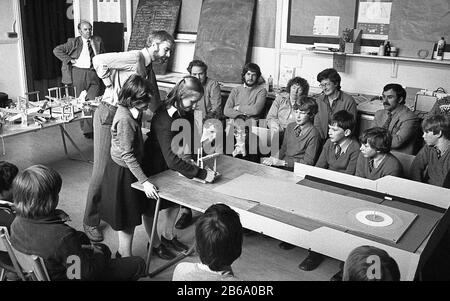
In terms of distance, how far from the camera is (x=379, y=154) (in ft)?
10.2

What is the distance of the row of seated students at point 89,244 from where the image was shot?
5.05 ft

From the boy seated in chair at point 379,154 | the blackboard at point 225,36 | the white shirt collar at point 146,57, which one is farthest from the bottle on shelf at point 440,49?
the white shirt collar at point 146,57

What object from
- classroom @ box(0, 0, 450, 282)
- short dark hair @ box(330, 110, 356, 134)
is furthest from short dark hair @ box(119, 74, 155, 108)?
short dark hair @ box(330, 110, 356, 134)

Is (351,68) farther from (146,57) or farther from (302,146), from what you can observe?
(146,57)

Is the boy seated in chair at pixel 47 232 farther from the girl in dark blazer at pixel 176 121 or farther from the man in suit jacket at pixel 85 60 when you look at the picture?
the man in suit jacket at pixel 85 60

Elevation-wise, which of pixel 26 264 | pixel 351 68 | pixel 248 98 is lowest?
pixel 26 264

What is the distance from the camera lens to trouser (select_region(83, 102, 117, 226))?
327 centimetres

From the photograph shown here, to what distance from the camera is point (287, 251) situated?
3336 millimetres

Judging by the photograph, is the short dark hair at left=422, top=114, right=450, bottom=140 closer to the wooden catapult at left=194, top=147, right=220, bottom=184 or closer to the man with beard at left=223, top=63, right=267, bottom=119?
the wooden catapult at left=194, top=147, right=220, bottom=184

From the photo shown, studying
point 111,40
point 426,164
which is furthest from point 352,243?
point 111,40

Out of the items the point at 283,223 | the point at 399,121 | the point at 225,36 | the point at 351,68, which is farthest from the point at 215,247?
the point at 225,36

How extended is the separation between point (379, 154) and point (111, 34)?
17.1 ft

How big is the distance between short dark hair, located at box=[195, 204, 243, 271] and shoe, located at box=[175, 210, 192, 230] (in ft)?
6.58

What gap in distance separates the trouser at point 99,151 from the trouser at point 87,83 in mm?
2719
